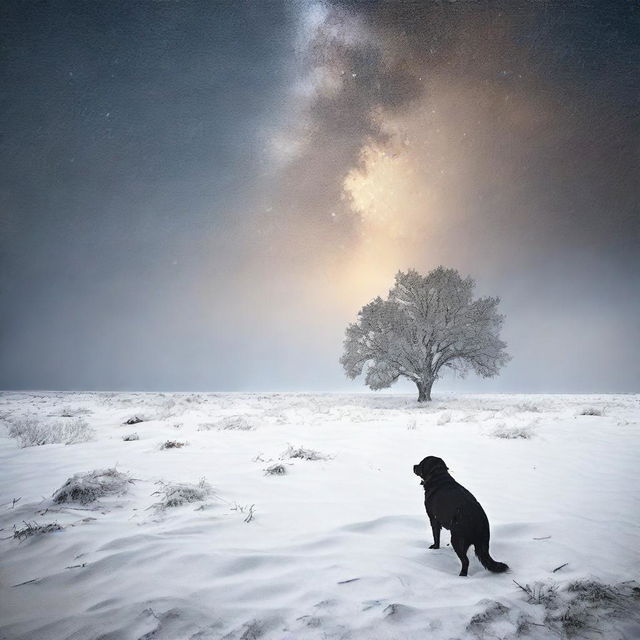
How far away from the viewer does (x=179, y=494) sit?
3.93 meters

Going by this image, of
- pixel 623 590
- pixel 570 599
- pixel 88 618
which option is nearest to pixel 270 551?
pixel 88 618

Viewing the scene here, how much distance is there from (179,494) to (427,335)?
21.7 meters

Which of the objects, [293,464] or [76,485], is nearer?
[76,485]

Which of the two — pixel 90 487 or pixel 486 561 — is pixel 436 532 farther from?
pixel 90 487

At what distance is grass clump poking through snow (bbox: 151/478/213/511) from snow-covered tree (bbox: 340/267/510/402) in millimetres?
19341

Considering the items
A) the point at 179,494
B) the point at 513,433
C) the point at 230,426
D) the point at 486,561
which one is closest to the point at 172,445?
the point at 230,426

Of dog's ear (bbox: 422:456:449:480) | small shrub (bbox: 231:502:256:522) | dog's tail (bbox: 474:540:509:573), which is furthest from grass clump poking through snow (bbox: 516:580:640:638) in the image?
small shrub (bbox: 231:502:256:522)

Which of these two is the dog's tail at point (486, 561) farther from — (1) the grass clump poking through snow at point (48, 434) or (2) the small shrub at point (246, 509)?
(1) the grass clump poking through snow at point (48, 434)

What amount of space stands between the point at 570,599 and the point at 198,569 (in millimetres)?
2771

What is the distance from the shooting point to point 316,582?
2.37 meters

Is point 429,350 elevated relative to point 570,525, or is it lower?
elevated

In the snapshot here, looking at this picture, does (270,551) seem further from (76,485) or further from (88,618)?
(76,485)

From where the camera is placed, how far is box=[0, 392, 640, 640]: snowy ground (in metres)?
1.96

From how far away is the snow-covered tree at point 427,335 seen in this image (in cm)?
2244
